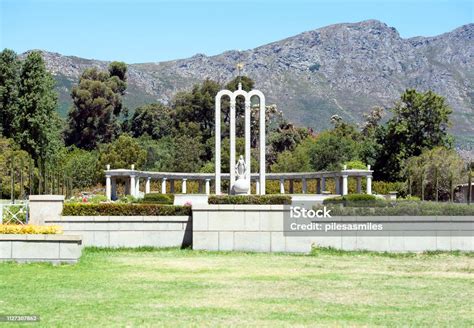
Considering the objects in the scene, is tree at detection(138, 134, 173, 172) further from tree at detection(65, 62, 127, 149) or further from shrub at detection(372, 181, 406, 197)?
shrub at detection(372, 181, 406, 197)

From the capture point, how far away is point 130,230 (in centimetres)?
2047

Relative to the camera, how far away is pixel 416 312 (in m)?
10.6

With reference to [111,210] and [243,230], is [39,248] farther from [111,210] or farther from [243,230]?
[243,230]

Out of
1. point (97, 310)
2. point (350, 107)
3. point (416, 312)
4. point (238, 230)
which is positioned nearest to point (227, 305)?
point (97, 310)

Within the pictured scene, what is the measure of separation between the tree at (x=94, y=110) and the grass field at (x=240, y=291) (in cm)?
6542

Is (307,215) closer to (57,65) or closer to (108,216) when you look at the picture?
(108,216)

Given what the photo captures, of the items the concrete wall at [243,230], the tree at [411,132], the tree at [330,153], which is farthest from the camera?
the tree at [330,153]

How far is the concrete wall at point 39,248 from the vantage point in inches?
621

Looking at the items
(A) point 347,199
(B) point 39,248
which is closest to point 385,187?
(A) point 347,199

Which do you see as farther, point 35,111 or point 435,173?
point 35,111

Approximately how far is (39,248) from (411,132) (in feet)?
167

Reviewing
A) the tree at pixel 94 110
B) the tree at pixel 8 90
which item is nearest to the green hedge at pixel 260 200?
the tree at pixel 8 90

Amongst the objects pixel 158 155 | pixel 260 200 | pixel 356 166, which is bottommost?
pixel 260 200

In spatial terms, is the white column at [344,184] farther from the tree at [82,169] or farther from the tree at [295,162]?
the tree at [82,169]
